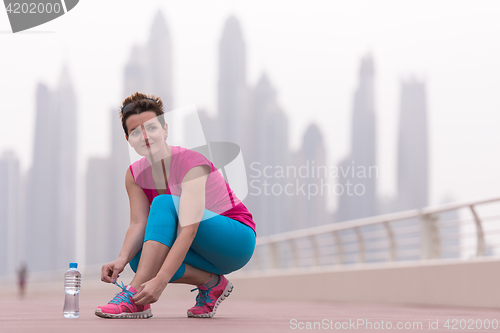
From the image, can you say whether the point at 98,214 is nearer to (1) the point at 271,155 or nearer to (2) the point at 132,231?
(1) the point at 271,155

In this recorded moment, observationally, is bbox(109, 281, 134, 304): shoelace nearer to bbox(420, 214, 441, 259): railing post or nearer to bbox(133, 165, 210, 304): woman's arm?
bbox(133, 165, 210, 304): woman's arm

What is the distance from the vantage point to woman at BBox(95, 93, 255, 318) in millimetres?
2119

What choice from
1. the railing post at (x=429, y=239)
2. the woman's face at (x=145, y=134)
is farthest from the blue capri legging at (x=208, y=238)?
the railing post at (x=429, y=239)

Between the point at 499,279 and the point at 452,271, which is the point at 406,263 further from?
the point at 499,279

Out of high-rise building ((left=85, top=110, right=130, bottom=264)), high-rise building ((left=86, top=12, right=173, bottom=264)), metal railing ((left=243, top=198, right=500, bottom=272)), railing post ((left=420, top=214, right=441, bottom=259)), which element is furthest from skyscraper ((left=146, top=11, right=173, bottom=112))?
railing post ((left=420, top=214, right=441, bottom=259))

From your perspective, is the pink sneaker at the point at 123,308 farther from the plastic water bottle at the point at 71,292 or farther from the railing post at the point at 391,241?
the railing post at the point at 391,241

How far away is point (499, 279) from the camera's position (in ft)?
13.3

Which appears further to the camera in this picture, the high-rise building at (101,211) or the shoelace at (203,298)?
the high-rise building at (101,211)

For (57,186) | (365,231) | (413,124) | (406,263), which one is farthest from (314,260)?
(413,124)

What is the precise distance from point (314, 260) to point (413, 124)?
84.2 m

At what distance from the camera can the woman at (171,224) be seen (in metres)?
2.12

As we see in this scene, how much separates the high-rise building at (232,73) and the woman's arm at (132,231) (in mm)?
64335

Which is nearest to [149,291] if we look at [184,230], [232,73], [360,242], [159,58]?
[184,230]

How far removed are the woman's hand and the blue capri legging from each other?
0.49ft
